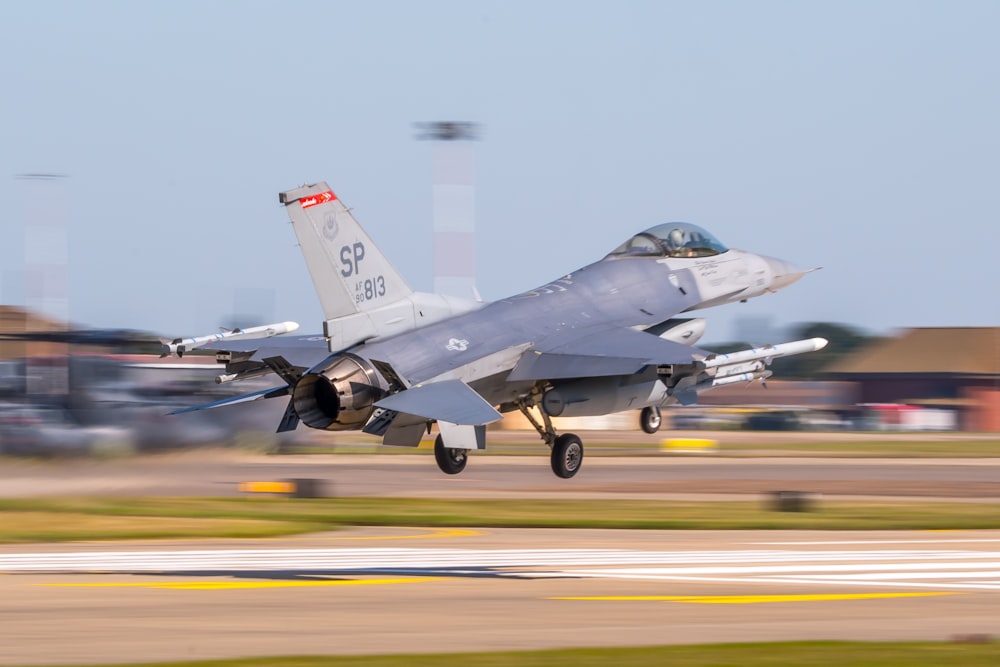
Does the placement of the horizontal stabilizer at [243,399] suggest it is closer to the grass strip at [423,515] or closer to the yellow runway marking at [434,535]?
the grass strip at [423,515]

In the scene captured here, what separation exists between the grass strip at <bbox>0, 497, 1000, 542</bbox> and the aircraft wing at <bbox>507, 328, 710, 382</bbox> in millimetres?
2606

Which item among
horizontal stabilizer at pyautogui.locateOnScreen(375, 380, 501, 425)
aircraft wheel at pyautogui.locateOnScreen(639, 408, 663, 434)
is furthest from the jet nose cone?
horizontal stabilizer at pyautogui.locateOnScreen(375, 380, 501, 425)

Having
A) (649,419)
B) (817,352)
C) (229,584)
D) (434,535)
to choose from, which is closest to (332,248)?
(434,535)

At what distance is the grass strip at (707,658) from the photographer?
887cm

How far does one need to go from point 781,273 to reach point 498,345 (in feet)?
27.6

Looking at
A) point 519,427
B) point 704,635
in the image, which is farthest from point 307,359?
point 519,427

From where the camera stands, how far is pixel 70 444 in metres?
26.3

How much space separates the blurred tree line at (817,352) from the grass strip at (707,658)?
8230 centimetres

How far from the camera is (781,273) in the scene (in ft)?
102

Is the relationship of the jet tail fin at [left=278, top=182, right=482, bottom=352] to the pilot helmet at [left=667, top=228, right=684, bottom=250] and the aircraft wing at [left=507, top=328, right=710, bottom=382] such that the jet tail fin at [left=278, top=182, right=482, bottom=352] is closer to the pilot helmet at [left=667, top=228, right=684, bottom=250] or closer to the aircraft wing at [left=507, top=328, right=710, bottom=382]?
the aircraft wing at [left=507, top=328, right=710, bottom=382]

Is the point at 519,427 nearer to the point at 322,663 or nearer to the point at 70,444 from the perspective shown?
the point at 70,444

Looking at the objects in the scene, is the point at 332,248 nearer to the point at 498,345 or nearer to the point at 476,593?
the point at 498,345

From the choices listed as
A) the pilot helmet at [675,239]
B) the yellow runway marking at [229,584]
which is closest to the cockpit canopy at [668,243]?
the pilot helmet at [675,239]

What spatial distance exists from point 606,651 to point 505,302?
1800 cm
